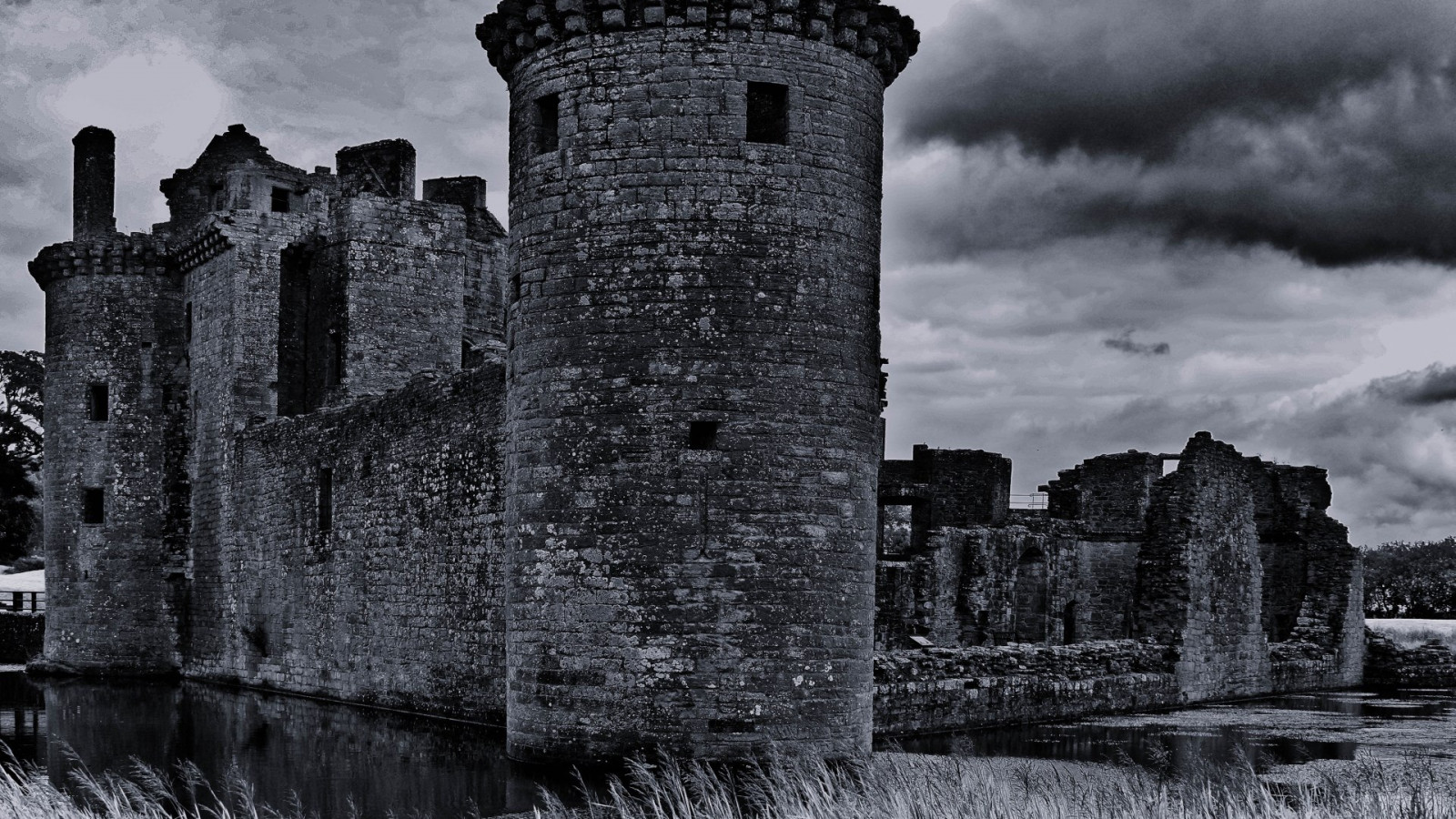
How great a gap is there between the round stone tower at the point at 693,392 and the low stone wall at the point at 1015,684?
3906mm

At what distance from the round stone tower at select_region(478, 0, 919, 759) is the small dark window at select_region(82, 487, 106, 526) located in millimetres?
17283

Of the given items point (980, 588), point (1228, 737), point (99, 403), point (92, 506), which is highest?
Result: point (99, 403)

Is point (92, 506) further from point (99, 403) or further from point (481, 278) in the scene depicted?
point (481, 278)

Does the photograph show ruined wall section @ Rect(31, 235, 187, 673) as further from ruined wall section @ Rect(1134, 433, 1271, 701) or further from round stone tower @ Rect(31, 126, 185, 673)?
ruined wall section @ Rect(1134, 433, 1271, 701)

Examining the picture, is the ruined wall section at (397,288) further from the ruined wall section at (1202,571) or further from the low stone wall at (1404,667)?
the low stone wall at (1404,667)

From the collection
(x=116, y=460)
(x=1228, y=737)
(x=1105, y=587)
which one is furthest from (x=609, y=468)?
(x=1105, y=587)

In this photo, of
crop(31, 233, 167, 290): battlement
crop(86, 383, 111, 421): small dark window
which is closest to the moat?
crop(86, 383, 111, 421): small dark window

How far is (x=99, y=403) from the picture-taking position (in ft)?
95.2

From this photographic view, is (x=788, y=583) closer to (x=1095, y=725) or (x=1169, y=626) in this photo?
(x=1095, y=725)

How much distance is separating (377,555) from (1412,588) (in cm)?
4357

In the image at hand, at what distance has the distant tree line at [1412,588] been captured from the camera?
49.8 metres

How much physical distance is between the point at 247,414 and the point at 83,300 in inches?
186

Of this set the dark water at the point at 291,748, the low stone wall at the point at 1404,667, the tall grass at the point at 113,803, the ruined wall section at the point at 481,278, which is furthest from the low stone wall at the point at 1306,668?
the tall grass at the point at 113,803

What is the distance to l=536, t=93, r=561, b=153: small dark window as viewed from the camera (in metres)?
14.2
